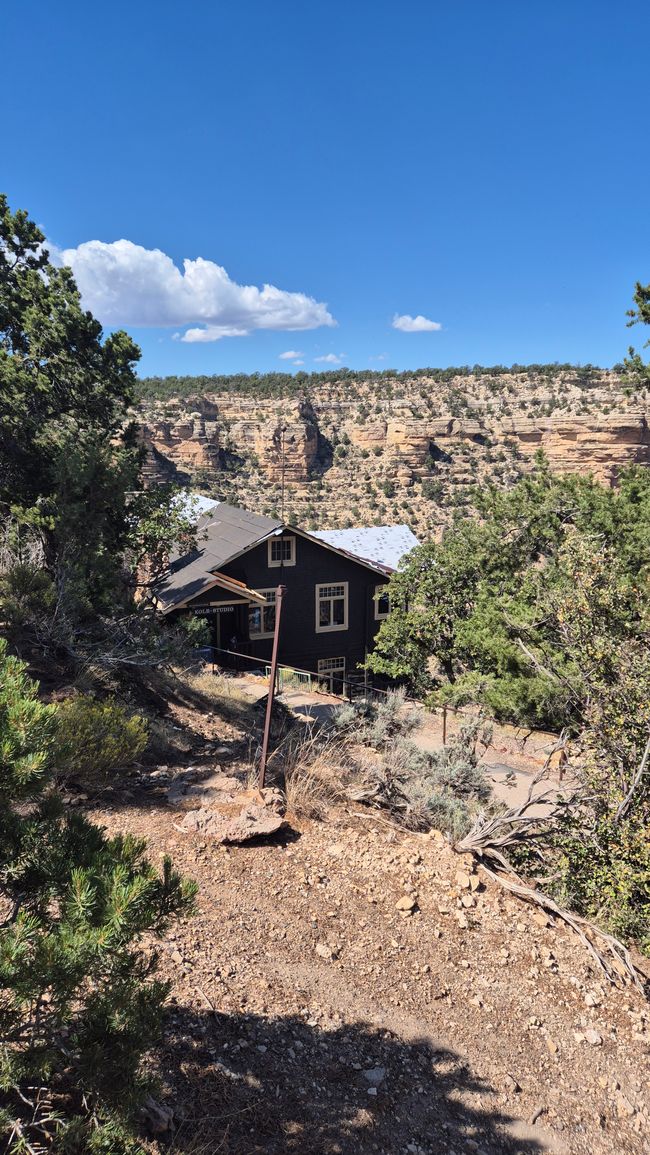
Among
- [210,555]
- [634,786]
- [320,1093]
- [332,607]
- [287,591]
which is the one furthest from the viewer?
[332,607]

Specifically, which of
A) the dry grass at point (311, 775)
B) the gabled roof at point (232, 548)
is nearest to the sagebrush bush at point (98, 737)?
the dry grass at point (311, 775)

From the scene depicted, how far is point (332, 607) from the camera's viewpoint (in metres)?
26.1

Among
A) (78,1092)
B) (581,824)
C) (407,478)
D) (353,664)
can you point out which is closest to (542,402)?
(407,478)

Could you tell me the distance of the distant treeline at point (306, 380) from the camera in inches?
2987

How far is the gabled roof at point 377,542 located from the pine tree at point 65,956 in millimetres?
24630

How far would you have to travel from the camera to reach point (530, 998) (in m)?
5.56

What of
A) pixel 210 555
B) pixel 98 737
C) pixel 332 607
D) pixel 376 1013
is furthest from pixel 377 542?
pixel 376 1013

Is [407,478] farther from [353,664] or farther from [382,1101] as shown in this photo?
[382,1101]

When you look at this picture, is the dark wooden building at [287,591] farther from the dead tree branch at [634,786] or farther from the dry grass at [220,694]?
the dead tree branch at [634,786]

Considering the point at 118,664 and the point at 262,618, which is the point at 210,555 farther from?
the point at 118,664

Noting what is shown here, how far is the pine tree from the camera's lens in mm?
2471

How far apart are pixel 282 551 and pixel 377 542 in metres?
6.56

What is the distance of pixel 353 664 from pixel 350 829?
1928cm

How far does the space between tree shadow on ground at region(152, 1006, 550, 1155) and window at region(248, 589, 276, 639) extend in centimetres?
1961
